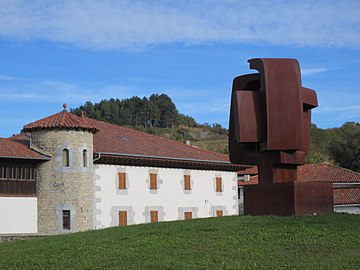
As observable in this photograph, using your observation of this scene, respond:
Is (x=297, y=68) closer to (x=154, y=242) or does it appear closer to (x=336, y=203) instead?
(x=154, y=242)

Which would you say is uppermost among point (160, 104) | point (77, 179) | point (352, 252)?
point (160, 104)

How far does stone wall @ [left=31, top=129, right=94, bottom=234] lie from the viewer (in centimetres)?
3562

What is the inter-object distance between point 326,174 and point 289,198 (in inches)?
1440

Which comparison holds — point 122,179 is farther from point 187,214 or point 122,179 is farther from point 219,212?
point 219,212

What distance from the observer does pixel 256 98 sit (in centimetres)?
2298

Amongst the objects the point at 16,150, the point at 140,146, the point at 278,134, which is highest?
the point at 140,146

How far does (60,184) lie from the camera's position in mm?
35781

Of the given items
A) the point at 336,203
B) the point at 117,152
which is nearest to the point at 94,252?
the point at 117,152

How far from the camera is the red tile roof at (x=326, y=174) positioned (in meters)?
56.5

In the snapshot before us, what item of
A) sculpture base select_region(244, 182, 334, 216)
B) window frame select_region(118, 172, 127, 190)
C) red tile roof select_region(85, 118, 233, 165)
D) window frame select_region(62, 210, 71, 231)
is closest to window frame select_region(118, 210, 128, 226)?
window frame select_region(118, 172, 127, 190)

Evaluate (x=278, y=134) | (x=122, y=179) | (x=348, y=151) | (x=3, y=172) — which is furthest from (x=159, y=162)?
(x=348, y=151)

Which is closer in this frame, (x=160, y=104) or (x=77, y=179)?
(x=77, y=179)

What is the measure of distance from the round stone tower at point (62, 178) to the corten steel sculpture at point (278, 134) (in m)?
14.4

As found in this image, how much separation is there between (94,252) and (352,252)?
7.04 metres
